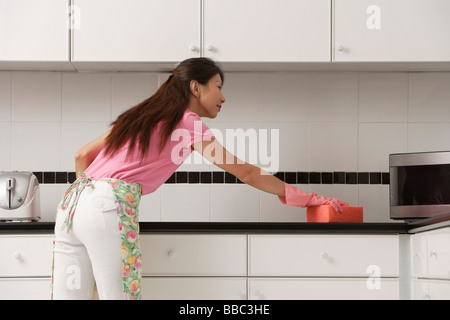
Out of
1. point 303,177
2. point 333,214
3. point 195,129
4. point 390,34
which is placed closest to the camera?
point 195,129

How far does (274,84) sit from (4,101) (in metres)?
1.19

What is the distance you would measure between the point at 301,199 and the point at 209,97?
0.48 meters

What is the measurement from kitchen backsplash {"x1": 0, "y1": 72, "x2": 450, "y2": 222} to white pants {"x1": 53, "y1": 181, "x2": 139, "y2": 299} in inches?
37.9

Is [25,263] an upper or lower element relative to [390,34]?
lower

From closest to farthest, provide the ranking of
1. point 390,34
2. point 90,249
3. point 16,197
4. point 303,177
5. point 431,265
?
1. point 90,249
2. point 431,265
3. point 16,197
4. point 390,34
5. point 303,177

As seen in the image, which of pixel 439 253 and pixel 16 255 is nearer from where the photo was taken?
pixel 439 253

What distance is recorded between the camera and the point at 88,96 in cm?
296

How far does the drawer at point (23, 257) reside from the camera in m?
2.30

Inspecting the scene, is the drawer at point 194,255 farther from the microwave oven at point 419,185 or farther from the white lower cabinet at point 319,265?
the microwave oven at point 419,185

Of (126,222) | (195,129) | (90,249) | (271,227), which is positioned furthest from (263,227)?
(90,249)

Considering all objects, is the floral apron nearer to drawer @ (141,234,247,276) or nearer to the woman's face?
drawer @ (141,234,247,276)

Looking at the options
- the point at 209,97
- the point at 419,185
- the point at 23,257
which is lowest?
the point at 23,257

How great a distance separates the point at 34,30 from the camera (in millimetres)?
2662

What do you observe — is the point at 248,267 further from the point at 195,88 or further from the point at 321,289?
the point at 195,88
